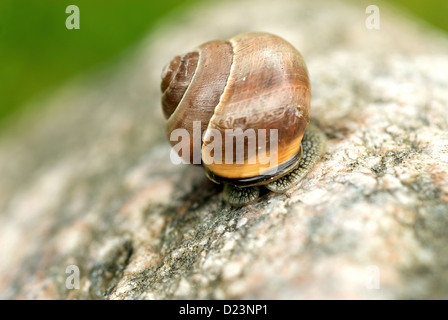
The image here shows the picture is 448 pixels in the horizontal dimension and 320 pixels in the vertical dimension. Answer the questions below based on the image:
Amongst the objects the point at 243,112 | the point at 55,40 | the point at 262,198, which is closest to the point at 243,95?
the point at 243,112

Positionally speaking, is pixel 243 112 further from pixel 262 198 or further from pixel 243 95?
pixel 262 198

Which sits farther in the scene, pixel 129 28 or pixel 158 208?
pixel 129 28

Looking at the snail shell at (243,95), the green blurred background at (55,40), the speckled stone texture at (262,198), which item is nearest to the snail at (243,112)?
the snail shell at (243,95)

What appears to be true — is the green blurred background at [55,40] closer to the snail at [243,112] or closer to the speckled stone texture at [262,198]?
the speckled stone texture at [262,198]

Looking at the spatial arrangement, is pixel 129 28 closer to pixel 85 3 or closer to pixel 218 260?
pixel 85 3

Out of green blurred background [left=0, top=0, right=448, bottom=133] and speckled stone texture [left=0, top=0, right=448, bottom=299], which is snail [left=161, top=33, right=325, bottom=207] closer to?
speckled stone texture [left=0, top=0, right=448, bottom=299]
